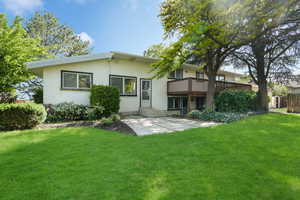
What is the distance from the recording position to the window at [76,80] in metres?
8.42

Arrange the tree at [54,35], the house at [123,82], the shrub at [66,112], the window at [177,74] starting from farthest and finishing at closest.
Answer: the tree at [54,35]
the window at [177,74]
the house at [123,82]
the shrub at [66,112]

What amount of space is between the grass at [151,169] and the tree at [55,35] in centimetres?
1738

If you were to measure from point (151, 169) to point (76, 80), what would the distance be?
823 cm

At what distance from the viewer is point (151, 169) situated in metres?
2.53

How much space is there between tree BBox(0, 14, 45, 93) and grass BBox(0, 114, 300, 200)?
4.73 m

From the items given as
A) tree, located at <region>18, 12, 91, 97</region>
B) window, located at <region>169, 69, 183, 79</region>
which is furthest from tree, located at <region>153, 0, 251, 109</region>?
tree, located at <region>18, 12, 91, 97</region>

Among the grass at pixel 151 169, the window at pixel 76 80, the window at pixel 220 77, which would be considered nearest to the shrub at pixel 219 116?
the grass at pixel 151 169

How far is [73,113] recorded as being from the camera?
7.63 m

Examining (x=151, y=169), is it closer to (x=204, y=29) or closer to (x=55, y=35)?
(x=204, y=29)

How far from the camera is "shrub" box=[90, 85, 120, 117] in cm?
805

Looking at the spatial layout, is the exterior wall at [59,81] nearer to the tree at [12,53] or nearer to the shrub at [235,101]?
the tree at [12,53]

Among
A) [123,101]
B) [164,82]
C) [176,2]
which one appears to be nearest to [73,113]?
[123,101]

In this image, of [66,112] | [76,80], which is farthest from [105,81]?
[66,112]

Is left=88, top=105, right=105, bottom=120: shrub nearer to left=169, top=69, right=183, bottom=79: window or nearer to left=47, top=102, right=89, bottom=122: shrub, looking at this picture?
left=47, top=102, right=89, bottom=122: shrub
